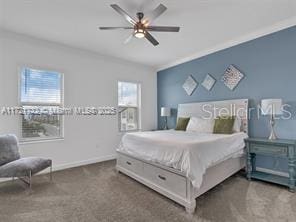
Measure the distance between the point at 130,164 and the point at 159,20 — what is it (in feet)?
8.61

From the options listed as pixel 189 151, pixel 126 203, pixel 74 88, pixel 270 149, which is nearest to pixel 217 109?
pixel 270 149

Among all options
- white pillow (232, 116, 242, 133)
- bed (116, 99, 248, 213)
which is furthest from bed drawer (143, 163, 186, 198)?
white pillow (232, 116, 242, 133)

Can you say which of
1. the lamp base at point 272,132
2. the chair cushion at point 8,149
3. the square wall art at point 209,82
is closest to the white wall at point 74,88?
the chair cushion at point 8,149

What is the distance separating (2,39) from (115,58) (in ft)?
7.90

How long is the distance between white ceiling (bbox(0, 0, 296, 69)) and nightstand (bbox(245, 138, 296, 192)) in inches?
82.0

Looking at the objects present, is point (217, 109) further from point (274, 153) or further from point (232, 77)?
point (274, 153)

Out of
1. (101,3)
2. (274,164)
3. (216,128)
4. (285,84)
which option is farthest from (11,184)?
(285,84)

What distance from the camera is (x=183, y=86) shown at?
5043mm

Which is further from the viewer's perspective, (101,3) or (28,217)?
(101,3)

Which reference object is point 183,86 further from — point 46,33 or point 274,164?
point 46,33

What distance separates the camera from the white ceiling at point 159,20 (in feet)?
8.32

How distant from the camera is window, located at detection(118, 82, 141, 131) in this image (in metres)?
5.10

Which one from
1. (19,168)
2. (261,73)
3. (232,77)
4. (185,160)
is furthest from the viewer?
(232,77)

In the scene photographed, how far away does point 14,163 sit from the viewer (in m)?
2.74
